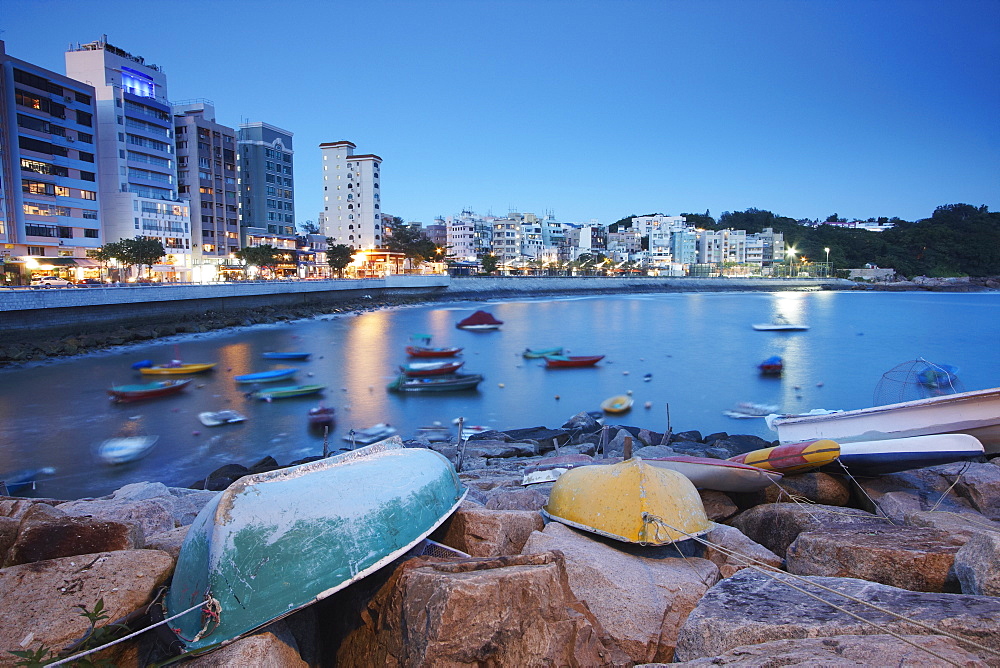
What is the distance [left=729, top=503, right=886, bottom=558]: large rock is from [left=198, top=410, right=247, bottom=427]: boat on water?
576 inches

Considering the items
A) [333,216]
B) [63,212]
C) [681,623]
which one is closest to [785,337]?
[681,623]

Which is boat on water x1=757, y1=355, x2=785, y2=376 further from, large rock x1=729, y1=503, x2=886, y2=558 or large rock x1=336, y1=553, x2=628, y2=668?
large rock x1=336, y1=553, x2=628, y2=668

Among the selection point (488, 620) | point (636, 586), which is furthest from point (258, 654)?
point (636, 586)

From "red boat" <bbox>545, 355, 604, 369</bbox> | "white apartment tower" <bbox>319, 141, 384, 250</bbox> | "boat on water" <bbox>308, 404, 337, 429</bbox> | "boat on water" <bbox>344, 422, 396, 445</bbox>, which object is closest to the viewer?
"boat on water" <bbox>344, 422, 396, 445</bbox>

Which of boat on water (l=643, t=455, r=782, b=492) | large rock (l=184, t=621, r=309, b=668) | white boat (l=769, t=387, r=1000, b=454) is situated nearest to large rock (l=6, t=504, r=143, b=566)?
large rock (l=184, t=621, r=309, b=668)

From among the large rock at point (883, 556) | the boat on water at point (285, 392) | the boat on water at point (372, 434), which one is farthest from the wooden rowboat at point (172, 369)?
the large rock at point (883, 556)

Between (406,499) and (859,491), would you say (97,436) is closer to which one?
(406,499)

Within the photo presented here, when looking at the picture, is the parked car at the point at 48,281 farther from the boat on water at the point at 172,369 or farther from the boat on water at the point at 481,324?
the boat on water at the point at 481,324

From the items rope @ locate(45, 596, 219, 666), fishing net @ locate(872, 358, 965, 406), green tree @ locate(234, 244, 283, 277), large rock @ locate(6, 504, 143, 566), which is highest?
green tree @ locate(234, 244, 283, 277)

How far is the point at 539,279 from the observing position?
85125 millimetres

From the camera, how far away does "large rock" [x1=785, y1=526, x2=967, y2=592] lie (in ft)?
12.3

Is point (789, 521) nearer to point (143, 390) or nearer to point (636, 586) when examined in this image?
point (636, 586)

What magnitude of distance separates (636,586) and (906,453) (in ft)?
11.7

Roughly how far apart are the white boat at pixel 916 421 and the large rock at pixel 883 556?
10.3 feet
